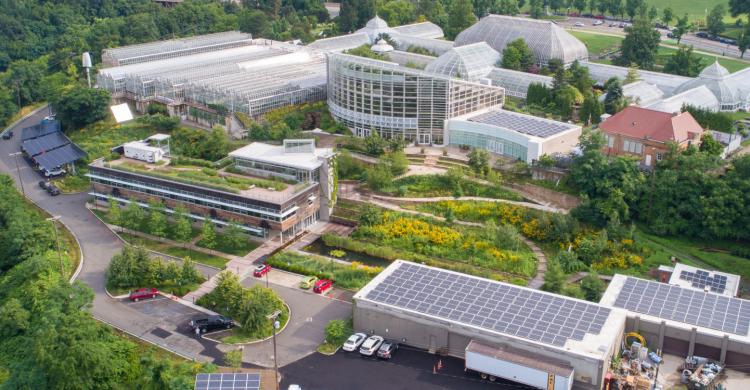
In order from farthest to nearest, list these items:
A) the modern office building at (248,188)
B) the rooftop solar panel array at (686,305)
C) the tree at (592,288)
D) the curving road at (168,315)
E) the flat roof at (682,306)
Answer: the modern office building at (248,188) < the tree at (592,288) < the curving road at (168,315) < the rooftop solar panel array at (686,305) < the flat roof at (682,306)

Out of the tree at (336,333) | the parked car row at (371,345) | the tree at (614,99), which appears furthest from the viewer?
the tree at (614,99)

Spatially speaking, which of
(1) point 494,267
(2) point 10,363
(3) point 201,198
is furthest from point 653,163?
(2) point 10,363

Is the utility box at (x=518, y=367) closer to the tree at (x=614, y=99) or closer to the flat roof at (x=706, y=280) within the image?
the flat roof at (x=706, y=280)

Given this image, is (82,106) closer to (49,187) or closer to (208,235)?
(49,187)

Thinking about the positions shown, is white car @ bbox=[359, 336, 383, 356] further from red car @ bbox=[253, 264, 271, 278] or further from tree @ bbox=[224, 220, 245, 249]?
tree @ bbox=[224, 220, 245, 249]

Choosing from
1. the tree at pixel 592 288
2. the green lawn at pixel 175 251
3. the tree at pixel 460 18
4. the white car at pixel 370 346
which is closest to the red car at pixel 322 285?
the white car at pixel 370 346

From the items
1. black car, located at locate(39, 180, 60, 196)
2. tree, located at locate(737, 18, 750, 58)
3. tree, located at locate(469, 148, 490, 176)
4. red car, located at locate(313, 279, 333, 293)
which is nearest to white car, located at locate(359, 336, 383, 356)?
red car, located at locate(313, 279, 333, 293)
